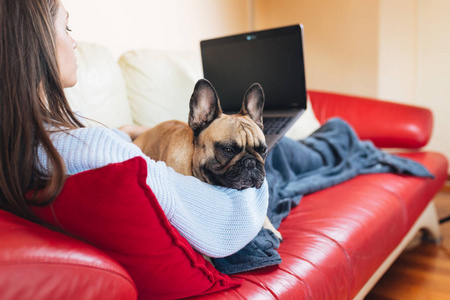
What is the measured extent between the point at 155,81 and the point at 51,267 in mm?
1296

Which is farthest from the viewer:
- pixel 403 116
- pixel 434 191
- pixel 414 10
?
pixel 414 10

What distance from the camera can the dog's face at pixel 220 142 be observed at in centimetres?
95

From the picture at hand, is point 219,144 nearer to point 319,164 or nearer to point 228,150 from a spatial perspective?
point 228,150

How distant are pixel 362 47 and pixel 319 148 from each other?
1.45 meters

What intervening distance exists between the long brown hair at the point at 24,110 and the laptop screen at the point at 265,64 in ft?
2.08

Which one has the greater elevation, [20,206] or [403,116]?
[20,206]

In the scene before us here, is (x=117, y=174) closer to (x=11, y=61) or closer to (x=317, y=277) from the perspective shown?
(x=11, y=61)

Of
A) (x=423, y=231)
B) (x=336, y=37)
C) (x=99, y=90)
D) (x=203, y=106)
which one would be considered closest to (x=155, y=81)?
(x=99, y=90)

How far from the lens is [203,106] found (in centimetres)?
99

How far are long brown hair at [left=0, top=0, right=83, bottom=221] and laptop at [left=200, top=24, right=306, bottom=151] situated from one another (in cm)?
63

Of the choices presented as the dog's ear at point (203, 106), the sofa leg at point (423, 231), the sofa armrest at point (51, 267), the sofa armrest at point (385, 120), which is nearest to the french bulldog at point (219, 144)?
the dog's ear at point (203, 106)

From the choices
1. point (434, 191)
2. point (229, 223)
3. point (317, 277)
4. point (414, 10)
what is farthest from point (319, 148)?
point (414, 10)

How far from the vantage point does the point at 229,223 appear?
0.83 metres

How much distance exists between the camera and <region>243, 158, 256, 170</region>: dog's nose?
937 millimetres
